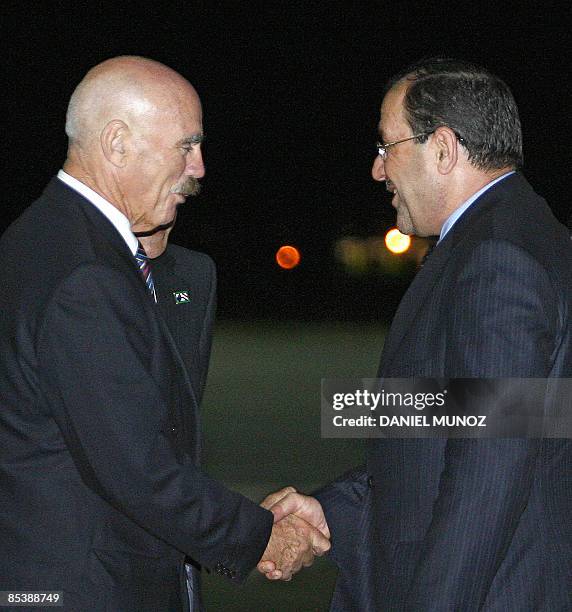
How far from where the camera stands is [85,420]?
8.50 ft

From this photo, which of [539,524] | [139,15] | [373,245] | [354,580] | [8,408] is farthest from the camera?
[373,245]

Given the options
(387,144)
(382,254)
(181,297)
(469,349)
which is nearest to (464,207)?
(387,144)

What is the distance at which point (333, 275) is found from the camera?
33.9 metres

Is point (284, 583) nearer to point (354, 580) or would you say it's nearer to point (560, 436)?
point (354, 580)

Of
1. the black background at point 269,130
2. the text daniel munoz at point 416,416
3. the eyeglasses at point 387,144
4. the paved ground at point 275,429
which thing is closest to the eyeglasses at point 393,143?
the eyeglasses at point 387,144

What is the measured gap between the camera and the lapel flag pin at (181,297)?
407 centimetres

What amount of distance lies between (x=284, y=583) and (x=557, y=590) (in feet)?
11.1

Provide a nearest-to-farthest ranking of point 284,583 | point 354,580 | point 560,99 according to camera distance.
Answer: point 354,580 → point 284,583 → point 560,99

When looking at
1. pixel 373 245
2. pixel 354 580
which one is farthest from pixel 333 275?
pixel 354 580

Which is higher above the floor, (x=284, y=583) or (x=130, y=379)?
(x=130, y=379)

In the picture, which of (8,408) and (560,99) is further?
(560,99)
